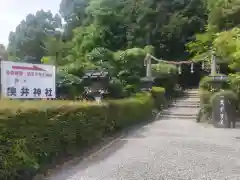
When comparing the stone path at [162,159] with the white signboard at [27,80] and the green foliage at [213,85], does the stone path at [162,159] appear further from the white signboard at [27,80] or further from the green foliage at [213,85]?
the green foliage at [213,85]

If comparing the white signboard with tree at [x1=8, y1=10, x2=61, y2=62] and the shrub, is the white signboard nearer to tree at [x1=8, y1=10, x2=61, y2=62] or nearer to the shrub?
the shrub

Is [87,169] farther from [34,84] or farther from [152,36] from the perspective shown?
[152,36]

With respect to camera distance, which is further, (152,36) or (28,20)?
(28,20)

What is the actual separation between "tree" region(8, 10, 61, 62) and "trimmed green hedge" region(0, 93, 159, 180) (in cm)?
3430

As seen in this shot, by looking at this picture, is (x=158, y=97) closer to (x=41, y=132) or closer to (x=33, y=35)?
(x=41, y=132)

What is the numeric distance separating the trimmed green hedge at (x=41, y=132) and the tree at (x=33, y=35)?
113 ft

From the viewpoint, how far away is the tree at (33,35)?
4188 centimetres

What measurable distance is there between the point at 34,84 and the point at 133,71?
54.9ft

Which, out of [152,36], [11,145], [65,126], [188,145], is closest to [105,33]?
[152,36]

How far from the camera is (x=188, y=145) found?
8.81 m

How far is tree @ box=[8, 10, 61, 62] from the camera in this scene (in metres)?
41.9

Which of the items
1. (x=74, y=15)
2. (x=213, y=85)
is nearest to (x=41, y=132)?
(x=213, y=85)

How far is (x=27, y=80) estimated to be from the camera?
634cm


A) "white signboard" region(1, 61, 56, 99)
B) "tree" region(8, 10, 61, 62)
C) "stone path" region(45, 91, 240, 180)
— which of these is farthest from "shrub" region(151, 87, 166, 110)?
"tree" region(8, 10, 61, 62)
